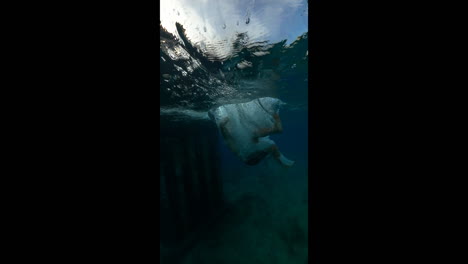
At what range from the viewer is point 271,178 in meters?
20.5

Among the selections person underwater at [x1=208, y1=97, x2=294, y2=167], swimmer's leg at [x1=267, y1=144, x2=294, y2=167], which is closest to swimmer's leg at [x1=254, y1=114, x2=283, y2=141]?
person underwater at [x1=208, y1=97, x2=294, y2=167]

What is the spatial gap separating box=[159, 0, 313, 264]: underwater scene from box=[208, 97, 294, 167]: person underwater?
0.05 m

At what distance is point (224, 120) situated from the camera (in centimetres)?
956

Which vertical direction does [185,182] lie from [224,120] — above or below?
below

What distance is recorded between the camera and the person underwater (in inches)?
349

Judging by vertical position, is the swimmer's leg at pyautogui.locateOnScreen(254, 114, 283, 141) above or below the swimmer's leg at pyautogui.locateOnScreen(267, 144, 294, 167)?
above

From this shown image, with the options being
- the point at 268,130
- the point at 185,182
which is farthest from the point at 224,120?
the point at 185,182

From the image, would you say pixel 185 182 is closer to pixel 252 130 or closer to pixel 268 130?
pixel 252 130

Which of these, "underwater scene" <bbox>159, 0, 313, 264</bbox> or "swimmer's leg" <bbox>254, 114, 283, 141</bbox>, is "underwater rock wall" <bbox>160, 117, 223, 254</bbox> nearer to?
"underwater scene" <bbox>159, 0, 313, 264</bbox>

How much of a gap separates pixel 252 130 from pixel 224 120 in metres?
1.59

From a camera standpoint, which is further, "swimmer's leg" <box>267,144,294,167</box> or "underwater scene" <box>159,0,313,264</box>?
"swimmer's leg" <box>267,144,294,167</box>

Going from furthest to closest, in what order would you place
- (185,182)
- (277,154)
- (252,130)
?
(185,182)
(252,130)
(277,154)

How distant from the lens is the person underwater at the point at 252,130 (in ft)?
29.1
